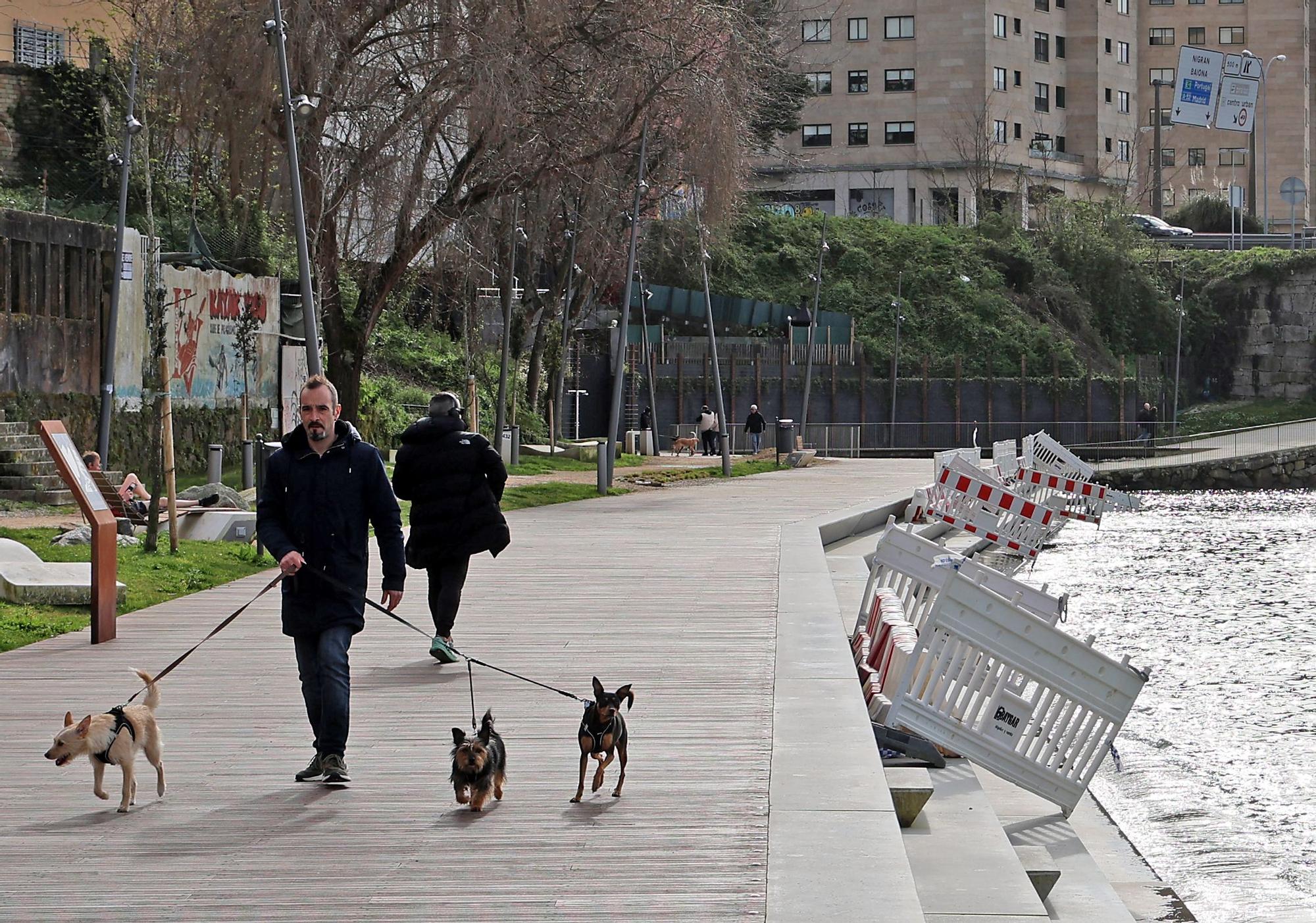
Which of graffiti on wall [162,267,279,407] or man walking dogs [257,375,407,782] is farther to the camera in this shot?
graffiti on wall [162,267,279,407]

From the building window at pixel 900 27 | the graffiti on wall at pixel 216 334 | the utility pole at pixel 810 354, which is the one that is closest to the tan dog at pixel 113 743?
the graffiti on wall at pixel 216 334

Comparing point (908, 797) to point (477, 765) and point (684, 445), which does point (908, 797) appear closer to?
point (477, 765)

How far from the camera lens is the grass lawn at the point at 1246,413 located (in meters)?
78.4

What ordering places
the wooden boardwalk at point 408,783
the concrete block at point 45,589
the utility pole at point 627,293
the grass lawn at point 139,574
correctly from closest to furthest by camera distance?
the wooden boardwalk at point 408,783, the grass lawn at point 139,574, the concrete block at point 45,589, the utility pole at point 627,293

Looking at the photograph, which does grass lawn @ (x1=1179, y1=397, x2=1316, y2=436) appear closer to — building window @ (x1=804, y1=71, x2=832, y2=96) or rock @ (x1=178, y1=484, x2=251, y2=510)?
building window @ (x1=804, y1=71, x2=832, y2=96)

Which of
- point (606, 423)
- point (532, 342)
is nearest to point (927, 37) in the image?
point (606, 423)

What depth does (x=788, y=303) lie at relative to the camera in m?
79.4

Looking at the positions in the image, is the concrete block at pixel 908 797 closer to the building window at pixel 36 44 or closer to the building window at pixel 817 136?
the building window at pixel 36 44

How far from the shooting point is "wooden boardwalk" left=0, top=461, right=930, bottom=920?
19.6 ft

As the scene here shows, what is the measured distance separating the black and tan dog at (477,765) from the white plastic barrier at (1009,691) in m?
3.26

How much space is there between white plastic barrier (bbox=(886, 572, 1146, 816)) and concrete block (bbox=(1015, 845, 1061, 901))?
31.4 inches

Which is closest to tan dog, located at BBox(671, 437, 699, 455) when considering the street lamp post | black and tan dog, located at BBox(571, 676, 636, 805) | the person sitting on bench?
the street lamp post

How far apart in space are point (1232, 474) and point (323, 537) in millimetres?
52615

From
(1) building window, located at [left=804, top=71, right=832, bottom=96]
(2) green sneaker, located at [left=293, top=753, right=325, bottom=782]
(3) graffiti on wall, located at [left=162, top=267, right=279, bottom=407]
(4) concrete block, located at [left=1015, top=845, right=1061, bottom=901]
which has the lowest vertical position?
(4) concrete block, located at [left=1015, top=845, right=1061, bottom=901]
